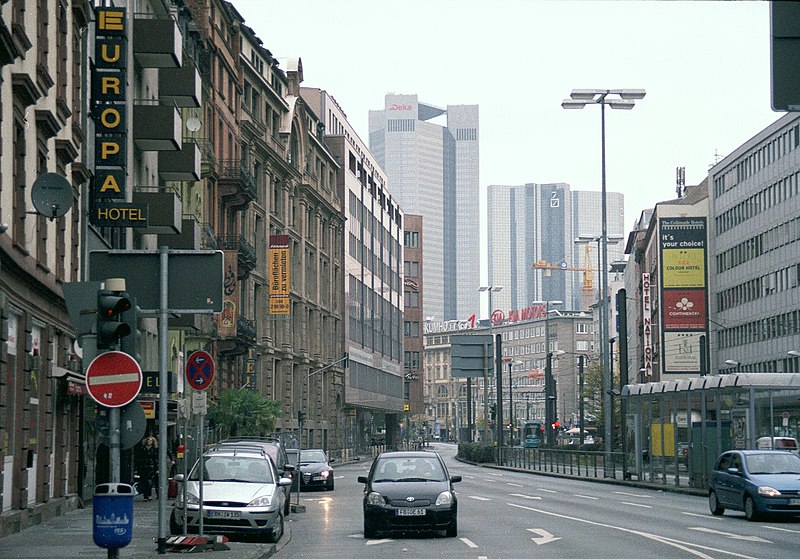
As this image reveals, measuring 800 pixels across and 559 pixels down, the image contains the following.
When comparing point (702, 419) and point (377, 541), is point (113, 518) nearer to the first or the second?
point (377, 541)

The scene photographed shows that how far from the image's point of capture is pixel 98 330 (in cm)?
1587

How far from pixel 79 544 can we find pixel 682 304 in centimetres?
8546

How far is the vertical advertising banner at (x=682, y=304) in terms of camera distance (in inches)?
4072

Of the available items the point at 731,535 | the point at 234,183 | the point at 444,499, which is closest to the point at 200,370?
the point at 444,499

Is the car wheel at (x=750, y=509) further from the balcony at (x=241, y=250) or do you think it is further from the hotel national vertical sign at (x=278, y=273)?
the hotel national vertical sign at (x=278, y=273)

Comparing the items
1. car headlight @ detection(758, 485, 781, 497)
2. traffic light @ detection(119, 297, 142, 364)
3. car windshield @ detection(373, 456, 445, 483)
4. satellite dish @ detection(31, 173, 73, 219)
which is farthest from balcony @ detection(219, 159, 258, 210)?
traffic light @ detection(119, 297, 142, 364)

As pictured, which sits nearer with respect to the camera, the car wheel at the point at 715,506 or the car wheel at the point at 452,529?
the car wheel at the point at 452,529

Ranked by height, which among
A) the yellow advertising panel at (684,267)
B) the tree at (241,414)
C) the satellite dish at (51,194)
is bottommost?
the tree at (241,414)

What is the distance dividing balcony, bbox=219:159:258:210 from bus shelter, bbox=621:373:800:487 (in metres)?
22.6

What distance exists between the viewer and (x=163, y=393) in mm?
19156

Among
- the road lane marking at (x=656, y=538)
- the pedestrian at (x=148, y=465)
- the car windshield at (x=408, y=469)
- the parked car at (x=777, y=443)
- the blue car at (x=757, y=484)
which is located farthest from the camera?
the parked car at (x=777, y=443)

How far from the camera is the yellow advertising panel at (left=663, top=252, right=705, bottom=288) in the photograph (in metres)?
105

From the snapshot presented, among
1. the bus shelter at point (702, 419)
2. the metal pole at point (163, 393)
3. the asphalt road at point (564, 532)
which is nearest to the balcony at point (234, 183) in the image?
the bus shelter at point (702, 419)

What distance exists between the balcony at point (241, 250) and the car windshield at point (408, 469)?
40.4 m
